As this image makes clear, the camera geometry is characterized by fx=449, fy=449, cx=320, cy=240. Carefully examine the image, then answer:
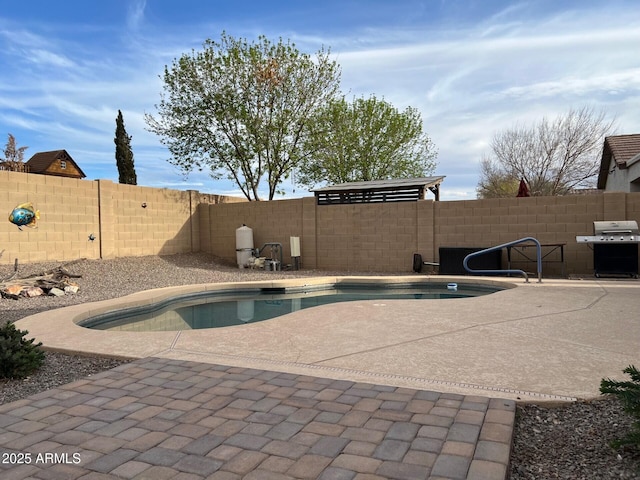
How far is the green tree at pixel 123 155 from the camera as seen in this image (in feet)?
78.0

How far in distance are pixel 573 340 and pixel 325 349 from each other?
246cm

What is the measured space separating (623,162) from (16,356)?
16.3m

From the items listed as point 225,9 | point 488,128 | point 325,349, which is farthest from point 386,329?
point 488,128

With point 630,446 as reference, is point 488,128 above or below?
above

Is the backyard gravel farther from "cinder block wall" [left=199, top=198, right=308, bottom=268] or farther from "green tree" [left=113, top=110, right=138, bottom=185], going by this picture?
"green tree" [left=113, top=110, right=138, bottom=185]

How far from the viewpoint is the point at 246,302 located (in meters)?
8.97

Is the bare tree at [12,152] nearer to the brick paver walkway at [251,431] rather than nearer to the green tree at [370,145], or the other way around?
the green tree at [370,145]

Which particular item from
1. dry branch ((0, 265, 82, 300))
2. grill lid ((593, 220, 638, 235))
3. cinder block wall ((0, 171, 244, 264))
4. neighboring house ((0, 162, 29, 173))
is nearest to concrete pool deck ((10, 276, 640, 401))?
dry branch ((0, 265, 82, 300))

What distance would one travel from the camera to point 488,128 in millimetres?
22859

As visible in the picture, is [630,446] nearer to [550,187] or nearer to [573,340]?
[573,340]

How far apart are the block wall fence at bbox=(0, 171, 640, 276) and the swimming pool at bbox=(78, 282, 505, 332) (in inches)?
93.5

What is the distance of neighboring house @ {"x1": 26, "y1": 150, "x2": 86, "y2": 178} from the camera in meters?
31.8

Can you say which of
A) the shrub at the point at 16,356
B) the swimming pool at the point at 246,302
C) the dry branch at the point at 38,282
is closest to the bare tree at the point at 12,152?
the dry branch at the point at 38,282

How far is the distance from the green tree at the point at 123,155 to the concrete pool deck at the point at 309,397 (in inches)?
794
